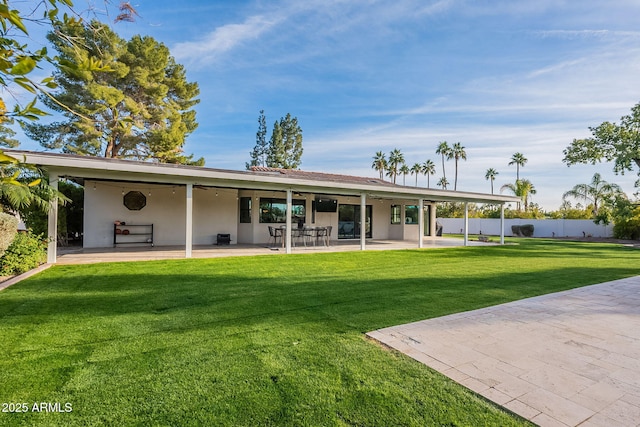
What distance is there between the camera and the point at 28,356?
297cm

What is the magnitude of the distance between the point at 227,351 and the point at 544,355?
3.00 meters

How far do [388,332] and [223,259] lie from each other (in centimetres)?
638

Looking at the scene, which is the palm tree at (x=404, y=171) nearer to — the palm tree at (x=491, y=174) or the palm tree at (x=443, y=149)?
the palm tree at (x=443, y=149)

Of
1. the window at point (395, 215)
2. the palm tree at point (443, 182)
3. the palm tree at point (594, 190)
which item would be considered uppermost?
the palm tree at point (443, 182)

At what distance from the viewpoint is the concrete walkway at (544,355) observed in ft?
7.78

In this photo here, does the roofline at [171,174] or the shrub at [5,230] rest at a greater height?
the roofline at [171,174]

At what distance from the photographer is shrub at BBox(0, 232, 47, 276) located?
636 centimetres

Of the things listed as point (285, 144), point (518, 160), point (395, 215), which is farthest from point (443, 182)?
point (395, 215)

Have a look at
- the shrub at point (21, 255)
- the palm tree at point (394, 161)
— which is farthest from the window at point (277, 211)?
the palm tree at point (394, 161)

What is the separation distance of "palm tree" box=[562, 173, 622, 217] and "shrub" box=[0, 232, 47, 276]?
3592 centimetres

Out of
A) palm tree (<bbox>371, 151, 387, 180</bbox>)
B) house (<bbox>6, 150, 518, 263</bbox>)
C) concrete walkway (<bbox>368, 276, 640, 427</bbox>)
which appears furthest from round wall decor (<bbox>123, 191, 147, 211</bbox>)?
palm tree (<bbox>371, 151, 387, 180</bbox>)

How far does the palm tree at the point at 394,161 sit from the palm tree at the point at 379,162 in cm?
71

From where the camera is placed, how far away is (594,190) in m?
30.0

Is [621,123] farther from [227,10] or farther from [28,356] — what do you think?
[28,356]
